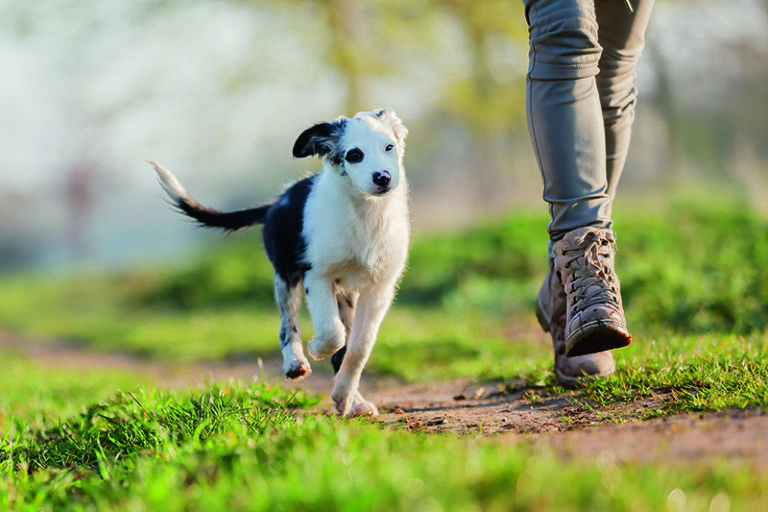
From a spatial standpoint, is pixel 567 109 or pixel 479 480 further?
pixel 567 109

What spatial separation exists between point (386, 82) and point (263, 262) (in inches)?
169

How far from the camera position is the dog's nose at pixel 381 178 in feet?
9.80

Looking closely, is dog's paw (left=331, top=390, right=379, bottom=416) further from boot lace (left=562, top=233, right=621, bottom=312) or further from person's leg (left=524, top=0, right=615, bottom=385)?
person's leg (left=524, top=0, right=615, bottom=385)

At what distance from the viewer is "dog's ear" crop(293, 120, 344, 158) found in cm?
318

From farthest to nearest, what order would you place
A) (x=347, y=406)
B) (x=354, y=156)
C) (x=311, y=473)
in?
(x=347, y=406), (x=354, y=156), (x=311, y=473)

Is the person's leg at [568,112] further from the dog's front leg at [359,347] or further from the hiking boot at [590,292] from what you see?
the dog's front leg at [359,347]

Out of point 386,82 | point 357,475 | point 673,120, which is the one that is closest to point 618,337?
point 357,475

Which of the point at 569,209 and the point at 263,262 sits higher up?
the point at 569,209

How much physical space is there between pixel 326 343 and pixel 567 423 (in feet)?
3.67

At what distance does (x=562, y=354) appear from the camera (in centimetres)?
335

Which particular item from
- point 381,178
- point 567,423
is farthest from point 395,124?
point 567,423

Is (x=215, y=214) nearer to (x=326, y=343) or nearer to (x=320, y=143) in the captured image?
(x=320, y=143)

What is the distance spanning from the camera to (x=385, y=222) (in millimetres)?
3244

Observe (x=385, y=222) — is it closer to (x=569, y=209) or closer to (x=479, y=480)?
(x=569, y=209)
